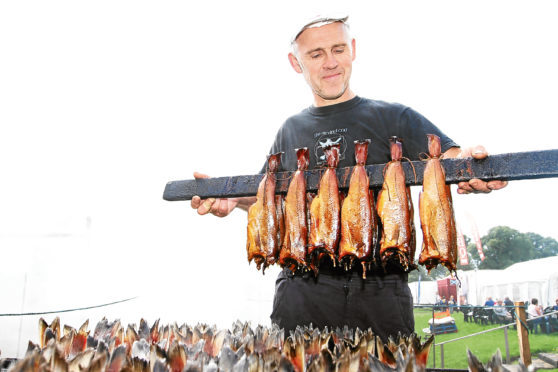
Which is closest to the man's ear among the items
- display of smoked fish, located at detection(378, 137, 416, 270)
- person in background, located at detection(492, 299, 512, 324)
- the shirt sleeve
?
the shirt sleeve

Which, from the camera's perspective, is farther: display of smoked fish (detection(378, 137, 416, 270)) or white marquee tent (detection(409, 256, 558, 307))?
white marquee tent (detection(409, 256, 558, 307))

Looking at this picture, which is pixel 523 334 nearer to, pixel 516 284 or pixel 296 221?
pixel 296 221

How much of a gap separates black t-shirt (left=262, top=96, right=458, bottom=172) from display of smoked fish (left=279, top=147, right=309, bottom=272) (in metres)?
0.36

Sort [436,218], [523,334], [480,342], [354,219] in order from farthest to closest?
[480,342] < [523,334] < [354,219] < [436,218]

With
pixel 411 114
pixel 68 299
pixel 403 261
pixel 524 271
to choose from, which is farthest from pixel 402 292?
pixel 524 271

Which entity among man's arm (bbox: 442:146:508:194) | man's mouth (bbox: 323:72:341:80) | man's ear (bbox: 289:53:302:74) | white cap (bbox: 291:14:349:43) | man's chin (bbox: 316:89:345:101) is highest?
white cap (bbox: 291:14:349:43)

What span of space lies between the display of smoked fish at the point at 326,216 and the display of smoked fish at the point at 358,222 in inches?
1.9

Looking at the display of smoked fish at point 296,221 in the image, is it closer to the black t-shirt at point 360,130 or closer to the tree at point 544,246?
the black t-shirt at point 360,130

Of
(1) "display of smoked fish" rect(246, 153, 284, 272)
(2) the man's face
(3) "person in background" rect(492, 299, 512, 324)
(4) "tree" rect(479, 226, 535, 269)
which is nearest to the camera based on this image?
(1) "display of smoked fish" rect(246, 153, 284, 272)

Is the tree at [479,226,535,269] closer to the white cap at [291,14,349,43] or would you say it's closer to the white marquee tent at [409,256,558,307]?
the white marquee tent at [409,256,558,307]

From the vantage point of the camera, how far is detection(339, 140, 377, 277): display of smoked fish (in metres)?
1.94

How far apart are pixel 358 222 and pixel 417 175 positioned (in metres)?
0.47

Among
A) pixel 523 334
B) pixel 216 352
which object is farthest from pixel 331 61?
pixel 523 334

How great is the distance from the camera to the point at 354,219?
6.52 feet
